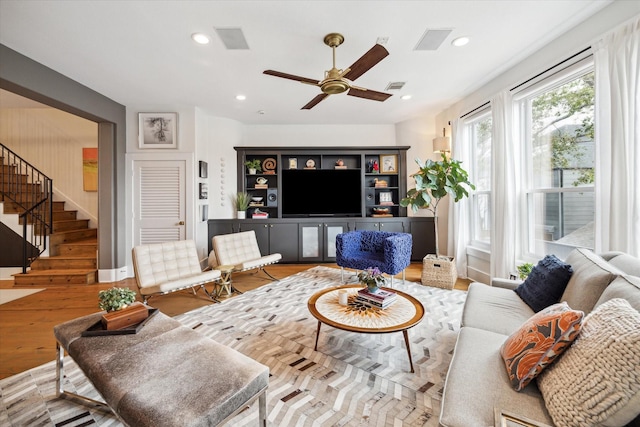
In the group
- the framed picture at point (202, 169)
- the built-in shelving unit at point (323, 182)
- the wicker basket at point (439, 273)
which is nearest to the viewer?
the wicker basket at point (439, 273)

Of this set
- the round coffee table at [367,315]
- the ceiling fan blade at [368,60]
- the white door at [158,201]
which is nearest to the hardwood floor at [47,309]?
the white door at [158,201]

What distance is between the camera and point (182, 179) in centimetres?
445

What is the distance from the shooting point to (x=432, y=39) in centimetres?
256

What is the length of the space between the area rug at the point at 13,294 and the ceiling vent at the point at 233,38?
414cm

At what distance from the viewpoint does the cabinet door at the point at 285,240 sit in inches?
200

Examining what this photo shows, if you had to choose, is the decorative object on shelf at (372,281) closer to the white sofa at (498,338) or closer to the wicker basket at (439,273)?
the white sofa at (498,338)

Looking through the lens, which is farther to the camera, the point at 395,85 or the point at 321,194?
the point at 321,194

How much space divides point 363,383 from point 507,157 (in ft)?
10.1

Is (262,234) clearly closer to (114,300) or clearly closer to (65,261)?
(65,261)

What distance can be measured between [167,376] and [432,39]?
333 centimetres

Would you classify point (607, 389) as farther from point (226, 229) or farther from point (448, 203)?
point (226, 229)

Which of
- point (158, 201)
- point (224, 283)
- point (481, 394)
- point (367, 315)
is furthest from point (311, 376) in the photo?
point (158, 201)

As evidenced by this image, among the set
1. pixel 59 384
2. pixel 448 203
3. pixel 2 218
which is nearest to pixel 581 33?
pixel 448 203

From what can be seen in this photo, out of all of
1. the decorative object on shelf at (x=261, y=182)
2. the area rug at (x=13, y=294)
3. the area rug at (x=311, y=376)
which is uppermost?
the decorative object on shelf at (x=261, y=182)
